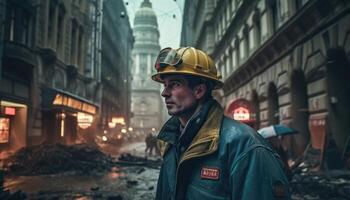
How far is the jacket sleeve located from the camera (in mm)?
1643

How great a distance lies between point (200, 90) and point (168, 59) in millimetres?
312

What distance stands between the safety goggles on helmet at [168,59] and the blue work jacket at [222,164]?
0.37m

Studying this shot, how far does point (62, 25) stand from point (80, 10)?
538 centimetres

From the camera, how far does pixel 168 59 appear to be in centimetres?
233

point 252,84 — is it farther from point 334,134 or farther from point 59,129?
point 59,129

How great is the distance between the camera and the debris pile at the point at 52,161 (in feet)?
46.9

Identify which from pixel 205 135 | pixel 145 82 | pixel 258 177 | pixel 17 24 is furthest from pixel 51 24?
pixel 145 82

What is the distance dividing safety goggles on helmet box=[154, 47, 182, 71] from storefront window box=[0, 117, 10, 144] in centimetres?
1706

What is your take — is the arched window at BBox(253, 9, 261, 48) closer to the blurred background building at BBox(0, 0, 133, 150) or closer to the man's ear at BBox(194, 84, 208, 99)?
the blurred background building at BBox(0, 0, 133, 150)

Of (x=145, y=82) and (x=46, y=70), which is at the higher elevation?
(x=145, y=82)

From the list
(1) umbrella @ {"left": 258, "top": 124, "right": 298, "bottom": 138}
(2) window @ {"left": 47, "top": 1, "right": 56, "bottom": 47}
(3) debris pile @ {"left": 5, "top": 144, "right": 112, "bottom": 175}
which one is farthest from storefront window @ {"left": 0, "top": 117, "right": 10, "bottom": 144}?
(1) umbrella @ {"left": 258, "top": 124, "right": 298, "bottom": 138}

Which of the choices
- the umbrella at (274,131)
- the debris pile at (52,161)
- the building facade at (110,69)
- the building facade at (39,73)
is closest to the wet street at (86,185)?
the debris pile at (52,161)

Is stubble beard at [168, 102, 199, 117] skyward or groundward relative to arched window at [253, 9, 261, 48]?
groundward

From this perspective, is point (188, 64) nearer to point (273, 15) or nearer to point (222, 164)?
point (222, 164)
